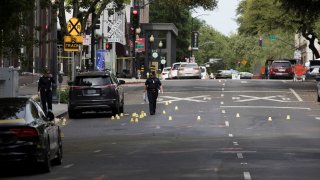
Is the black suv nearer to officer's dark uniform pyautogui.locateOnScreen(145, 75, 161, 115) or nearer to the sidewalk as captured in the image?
the sidewalk

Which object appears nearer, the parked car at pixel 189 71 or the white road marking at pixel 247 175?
the white road marking at pixel 247 175

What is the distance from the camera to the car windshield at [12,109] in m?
14.4

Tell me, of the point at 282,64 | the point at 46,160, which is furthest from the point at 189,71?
the point at 46,160

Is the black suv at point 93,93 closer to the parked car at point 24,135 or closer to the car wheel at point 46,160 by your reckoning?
the parked car at point 24,135

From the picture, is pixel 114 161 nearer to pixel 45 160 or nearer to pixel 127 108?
pixel 45 160

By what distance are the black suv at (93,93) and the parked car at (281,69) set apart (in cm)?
3833

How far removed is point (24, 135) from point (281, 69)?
5586 centimetres

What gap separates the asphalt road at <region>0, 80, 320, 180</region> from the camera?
14844 mm

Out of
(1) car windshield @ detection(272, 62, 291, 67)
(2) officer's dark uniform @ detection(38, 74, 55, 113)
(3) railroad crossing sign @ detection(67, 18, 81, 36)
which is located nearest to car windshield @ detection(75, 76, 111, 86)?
(2) officer's dark uniform @ detection(38, 74, 55, 113)

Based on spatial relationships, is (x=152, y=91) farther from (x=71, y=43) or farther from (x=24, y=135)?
(x=24, y=135)

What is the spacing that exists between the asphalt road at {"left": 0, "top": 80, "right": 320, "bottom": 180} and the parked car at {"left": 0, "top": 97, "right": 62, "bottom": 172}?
0.45m

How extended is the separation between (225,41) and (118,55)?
95.8 m

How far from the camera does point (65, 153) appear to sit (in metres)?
19.3

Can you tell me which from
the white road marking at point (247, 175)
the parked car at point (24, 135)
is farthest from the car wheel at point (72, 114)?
the white road marking at point (247, 175)
